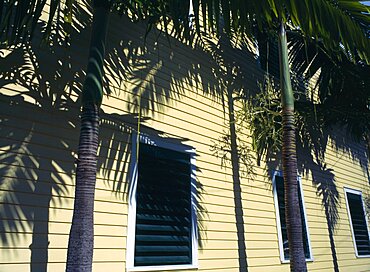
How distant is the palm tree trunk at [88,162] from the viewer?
2.73 m

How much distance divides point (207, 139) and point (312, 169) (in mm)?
3704

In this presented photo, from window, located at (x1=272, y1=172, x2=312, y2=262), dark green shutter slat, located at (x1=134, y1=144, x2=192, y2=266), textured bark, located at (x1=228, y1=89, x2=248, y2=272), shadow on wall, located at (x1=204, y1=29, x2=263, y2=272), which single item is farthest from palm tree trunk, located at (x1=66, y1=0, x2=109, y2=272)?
window, located at (x1=272, y1=172, x2=312, y2=262)

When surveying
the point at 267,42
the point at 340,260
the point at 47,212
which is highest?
the point at 267,42

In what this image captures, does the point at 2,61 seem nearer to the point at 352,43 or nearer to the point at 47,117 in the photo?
the point at 47,117

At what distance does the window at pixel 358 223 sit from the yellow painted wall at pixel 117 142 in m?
2.23

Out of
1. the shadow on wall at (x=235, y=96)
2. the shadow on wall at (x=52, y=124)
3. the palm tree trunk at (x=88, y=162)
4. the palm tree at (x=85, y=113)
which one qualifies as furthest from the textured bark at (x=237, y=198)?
the palm tree trunk at (x=88, y=162)

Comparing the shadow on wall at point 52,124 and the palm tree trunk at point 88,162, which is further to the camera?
the shadow on wall at point 52,124

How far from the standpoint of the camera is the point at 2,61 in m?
3.73

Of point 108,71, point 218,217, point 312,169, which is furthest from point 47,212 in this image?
point 312,169

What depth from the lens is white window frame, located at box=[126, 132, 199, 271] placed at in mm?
4242

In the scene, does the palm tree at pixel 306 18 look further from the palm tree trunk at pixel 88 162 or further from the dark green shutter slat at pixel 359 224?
the dark green shutter slat at pixel 359 224

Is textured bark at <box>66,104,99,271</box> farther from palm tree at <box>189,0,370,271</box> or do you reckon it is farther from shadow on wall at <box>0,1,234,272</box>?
palm tree at <box>189,0,370,271</box>

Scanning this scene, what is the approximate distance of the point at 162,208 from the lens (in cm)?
481

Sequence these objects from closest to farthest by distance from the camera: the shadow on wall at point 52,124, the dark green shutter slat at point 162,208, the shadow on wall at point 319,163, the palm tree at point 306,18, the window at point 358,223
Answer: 1. the palm tree at point 306,18
2. the shadow on wall at point 52,124
3. the dark green shutter slat at point 162,208
4. the shadow on wall at point 319,163
5. the window at point 358,223
